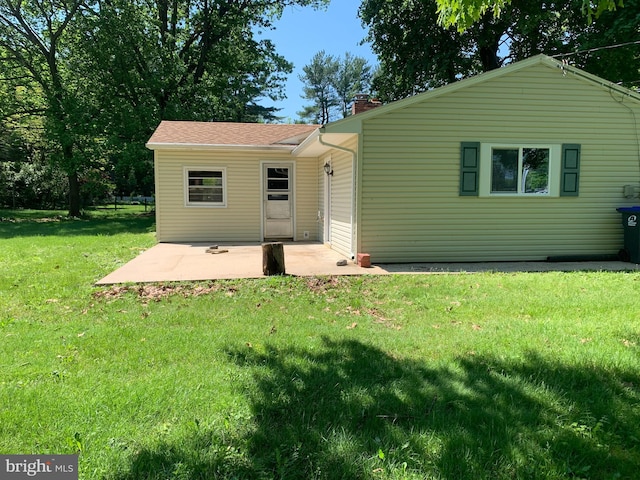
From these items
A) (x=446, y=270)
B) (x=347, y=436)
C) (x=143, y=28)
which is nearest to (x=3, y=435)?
(x=347, y=436)

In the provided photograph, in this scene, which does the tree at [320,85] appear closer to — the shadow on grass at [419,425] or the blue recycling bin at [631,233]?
the blue recycling bin at [631,233]

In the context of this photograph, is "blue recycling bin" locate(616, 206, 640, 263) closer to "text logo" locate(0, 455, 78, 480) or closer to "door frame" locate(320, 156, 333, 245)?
"door frame" locate(320, 156, 333, 245)

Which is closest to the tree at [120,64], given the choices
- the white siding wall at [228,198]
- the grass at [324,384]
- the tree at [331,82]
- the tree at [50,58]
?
the tree at [50,58]

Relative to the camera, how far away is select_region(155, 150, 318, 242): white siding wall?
39.0 ft

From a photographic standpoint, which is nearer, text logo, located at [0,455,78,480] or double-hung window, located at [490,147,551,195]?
text logo, located at [0,455,78,480]

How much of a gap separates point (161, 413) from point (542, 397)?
8.20ft

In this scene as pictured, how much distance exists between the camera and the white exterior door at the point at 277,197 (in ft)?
40.8

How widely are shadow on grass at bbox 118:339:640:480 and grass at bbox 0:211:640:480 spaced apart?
11 mm

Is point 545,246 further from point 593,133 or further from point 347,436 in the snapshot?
point 347,436

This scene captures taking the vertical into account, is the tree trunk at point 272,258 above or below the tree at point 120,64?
below

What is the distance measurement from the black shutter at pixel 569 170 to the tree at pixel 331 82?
114ft

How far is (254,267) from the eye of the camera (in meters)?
7.74

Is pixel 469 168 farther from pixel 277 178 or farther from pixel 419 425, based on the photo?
pixel 419 425

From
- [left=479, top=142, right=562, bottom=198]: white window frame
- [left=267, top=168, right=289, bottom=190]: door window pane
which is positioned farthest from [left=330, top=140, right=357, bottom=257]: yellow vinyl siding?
[left=479, top=142, right=562, bottom=198]: white window frame
